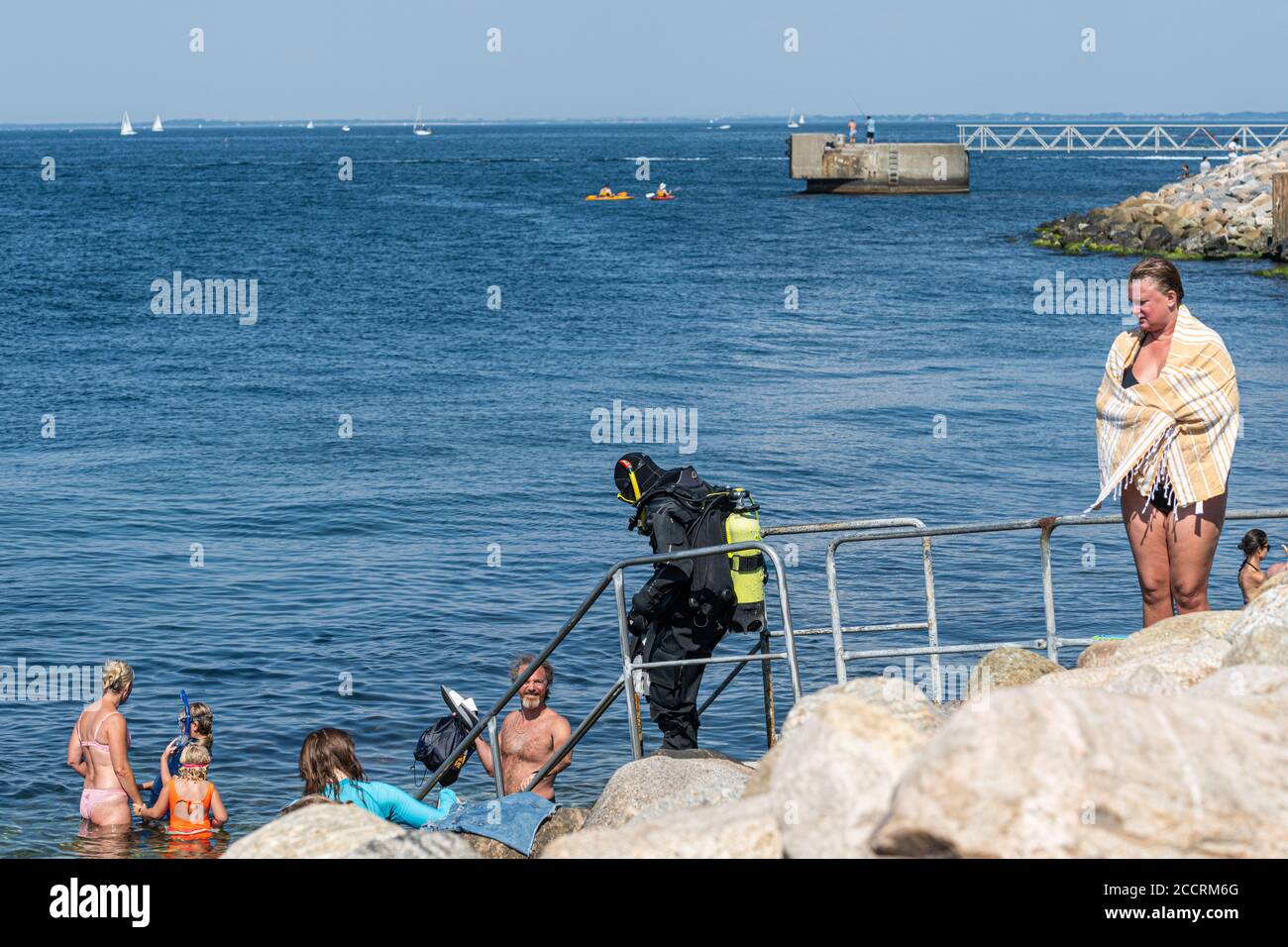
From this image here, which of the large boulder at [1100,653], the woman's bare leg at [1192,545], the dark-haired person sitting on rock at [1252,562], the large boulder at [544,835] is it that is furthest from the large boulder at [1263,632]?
the dark-haired person sitting on rock at [1252,562]

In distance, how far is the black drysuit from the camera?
757 cm

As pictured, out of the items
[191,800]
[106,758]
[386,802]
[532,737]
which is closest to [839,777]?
[386,802]

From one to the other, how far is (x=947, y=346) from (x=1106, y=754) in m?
30.5

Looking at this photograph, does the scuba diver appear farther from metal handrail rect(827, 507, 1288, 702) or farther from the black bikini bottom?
the black bikini bottom

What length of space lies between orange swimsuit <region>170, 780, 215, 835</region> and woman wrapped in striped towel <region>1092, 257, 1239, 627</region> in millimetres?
6017

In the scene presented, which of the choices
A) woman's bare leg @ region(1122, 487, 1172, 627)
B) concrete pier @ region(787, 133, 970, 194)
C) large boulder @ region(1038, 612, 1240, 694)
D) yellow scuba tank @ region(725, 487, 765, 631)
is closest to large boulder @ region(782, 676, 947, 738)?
large boulder @ region(1038, 612, 1240, 694)

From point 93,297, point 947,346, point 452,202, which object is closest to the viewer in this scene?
point 947,346

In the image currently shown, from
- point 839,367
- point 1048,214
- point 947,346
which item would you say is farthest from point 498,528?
point 1048,214

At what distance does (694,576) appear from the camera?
24.8 ft

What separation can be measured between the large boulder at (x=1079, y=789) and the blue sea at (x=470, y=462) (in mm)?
6650

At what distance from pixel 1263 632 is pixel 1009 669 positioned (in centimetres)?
189

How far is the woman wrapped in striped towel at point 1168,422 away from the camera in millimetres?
6379

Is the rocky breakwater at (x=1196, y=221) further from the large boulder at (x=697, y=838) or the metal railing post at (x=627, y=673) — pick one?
the large boulder at (x=697, y=838)
